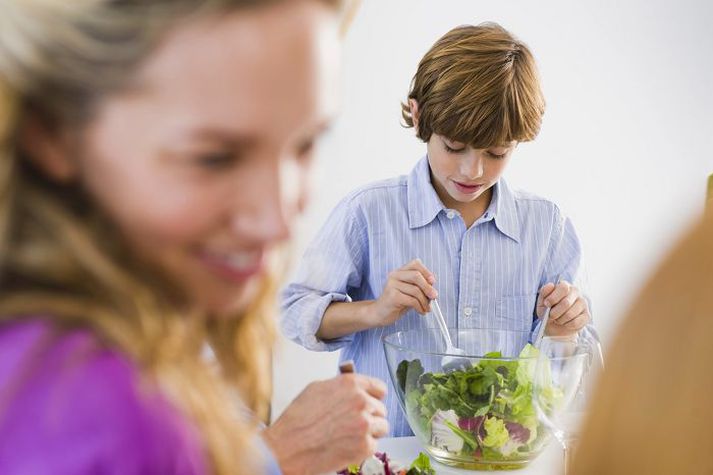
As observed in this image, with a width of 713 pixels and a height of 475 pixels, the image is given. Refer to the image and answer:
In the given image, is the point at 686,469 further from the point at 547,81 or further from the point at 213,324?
the point at 547,81

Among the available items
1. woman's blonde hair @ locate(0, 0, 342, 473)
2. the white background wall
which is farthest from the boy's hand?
the white background wall

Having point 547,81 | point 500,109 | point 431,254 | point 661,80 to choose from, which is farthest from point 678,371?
point 661,80

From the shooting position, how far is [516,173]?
12.6ft

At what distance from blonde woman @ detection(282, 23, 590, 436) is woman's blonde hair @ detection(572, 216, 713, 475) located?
1.39m

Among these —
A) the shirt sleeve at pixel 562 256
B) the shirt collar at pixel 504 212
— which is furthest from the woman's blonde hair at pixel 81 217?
the shirt sleeve at pixel 562 256

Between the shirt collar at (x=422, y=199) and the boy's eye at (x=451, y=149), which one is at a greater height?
the boy's eye at (x=451, y=149)

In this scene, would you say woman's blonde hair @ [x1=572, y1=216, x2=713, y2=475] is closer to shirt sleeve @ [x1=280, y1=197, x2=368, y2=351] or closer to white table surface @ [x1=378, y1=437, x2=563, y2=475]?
white table surface @ [x1=378, y1=437, x2=563, y2=475]

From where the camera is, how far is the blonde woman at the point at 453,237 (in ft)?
6.17

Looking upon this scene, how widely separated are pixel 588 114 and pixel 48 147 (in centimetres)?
377

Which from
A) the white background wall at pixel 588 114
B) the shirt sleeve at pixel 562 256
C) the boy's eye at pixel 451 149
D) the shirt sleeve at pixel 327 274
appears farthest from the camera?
the white background wall at pixel 588 114

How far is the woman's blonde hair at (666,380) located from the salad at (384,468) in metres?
0.98

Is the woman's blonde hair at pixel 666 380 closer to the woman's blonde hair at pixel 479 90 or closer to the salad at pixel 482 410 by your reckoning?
the salad at pixel 482 410

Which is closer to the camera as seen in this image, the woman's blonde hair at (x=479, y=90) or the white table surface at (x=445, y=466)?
the white table surface at (x=445, y=466)

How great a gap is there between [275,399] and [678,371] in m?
3.38
